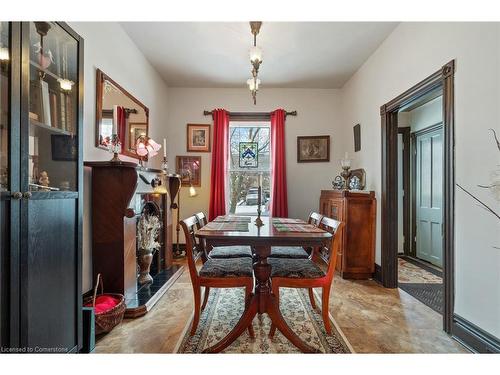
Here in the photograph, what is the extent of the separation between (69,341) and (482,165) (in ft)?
8.92

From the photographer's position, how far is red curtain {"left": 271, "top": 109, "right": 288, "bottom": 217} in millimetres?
4441

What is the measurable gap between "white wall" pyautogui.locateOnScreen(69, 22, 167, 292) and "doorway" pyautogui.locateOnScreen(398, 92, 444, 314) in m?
3.45

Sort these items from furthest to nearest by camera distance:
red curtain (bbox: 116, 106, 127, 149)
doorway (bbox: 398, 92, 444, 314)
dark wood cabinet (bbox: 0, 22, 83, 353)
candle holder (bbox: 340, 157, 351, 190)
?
doorway (bbox: 398, 92, 444, 314), candle holder (bbox: 340, 157, 351, 190), red curtain (bbox: 116, 106, 127, 149), dark wood cabinet (bbox: 0, 22, 83, 353)

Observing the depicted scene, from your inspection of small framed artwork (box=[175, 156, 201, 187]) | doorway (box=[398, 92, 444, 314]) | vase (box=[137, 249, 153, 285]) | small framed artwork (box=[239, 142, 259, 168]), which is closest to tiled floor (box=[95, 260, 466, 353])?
vase (box=[137, 249, 153, 285])

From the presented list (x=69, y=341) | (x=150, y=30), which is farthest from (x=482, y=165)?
(x=150, y=30)

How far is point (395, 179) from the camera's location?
310 cm

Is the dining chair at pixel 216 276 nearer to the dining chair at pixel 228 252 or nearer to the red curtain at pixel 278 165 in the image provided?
the dining chair at pixel 228 252

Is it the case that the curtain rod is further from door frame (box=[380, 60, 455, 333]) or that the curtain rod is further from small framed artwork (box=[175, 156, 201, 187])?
door frame (box=[380, 60, 455, 333])

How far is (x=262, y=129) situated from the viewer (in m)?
4.73

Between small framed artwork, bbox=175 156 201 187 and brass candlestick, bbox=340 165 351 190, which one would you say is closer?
brass candlestick, bbox=340 165 351 190

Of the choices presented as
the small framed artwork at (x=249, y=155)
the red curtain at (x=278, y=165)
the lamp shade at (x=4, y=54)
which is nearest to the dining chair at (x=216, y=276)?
the lamp shade at (x=4, y=54)

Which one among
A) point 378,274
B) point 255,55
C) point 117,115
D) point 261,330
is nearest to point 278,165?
point 378,274

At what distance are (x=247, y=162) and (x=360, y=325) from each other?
305cm

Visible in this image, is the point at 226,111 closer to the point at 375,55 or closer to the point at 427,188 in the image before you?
the point at 375,55
